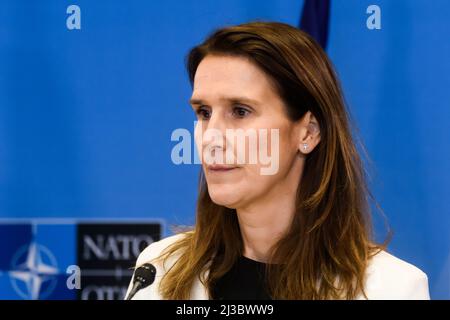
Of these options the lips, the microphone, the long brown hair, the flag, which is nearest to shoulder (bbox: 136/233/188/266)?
the long brown hair

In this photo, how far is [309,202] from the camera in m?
1.76

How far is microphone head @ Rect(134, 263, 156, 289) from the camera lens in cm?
167

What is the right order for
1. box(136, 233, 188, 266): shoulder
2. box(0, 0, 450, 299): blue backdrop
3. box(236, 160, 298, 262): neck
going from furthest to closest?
box(0, 0, 450, 299): blue backdrop, box(136, 233, 188, 266): shoulder, box(236, 160, 298, 262): neck

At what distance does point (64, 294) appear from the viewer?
7.80 ft

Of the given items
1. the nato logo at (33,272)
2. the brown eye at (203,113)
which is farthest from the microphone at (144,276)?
the nato logo at (33,272)

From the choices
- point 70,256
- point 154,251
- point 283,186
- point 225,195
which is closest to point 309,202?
point 283,186

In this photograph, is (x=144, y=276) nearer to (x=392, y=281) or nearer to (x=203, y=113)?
(x=203, y=113)

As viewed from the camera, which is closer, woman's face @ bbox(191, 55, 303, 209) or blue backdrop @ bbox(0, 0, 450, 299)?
woman's face @ bbox(191, 55, 303, 209)

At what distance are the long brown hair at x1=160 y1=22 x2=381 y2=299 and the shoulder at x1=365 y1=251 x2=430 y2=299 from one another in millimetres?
26

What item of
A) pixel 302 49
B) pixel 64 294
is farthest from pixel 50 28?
pixel 302 49

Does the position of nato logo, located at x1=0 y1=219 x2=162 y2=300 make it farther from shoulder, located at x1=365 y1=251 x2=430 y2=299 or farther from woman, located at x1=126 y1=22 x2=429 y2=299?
shoulder, located at x1=365 y1=251 x2=430 y2=299

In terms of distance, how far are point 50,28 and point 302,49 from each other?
3.45 ft

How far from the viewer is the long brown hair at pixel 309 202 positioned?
169cm

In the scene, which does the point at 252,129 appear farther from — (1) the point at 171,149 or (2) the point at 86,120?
(2) the point at 86,120
